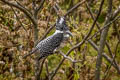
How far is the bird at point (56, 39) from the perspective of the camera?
1.47m

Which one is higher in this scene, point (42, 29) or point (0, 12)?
point (0, 12)

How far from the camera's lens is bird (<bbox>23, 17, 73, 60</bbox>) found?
1.47m

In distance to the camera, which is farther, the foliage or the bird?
the foliage

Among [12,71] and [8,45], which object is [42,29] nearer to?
[8,45]

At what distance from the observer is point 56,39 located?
4.97ft

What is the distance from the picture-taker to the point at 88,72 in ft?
13.0

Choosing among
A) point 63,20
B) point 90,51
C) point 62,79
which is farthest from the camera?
point 90,51

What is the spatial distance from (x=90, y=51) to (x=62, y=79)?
28.8 inches

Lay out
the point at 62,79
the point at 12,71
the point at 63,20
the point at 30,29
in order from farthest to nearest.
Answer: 1. the point at 62,79
2. the point at 12,71
3. the point at 30,29
4. the point at 63,20

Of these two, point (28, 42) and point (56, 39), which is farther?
point (28, 42)

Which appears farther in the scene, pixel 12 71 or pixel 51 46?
pixel 12 71

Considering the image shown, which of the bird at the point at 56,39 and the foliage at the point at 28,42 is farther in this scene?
the foliage at the point at 28,42

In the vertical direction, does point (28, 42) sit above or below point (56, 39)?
above

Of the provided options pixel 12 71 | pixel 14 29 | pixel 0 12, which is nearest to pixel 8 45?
pixel 14 29
